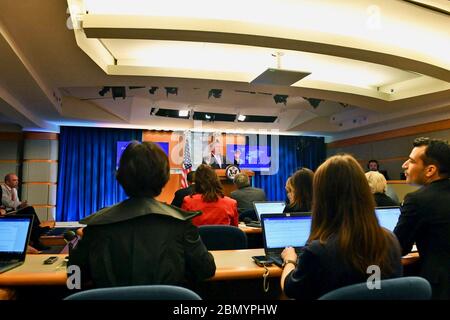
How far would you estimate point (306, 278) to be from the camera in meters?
1.17

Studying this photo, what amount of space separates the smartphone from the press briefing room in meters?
0.02

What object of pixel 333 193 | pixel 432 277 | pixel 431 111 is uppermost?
pixel 431 111

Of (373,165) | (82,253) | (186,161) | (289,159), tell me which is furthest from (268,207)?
(289,159)

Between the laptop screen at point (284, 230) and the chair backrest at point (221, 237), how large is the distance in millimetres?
429

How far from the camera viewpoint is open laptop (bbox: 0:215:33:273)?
72.2 inches

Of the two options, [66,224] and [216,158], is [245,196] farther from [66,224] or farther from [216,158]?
[66,224]

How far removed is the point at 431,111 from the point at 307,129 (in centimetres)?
283

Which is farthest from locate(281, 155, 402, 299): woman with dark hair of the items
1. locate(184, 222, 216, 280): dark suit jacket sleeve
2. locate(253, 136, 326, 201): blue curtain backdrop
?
locate(253, 136, 326, 201): blue curtain backdrop

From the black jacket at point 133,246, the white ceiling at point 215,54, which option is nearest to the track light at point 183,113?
the white ceiling at point 215,54

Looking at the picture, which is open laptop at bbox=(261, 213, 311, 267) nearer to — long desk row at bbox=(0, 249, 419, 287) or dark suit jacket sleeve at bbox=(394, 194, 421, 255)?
long desk row at bbox=(0, 249, 419, 287)

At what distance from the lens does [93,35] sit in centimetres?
279

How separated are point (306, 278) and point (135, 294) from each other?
61 centimetres

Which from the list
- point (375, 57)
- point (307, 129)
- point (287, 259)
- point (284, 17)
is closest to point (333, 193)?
point (287, 259)
